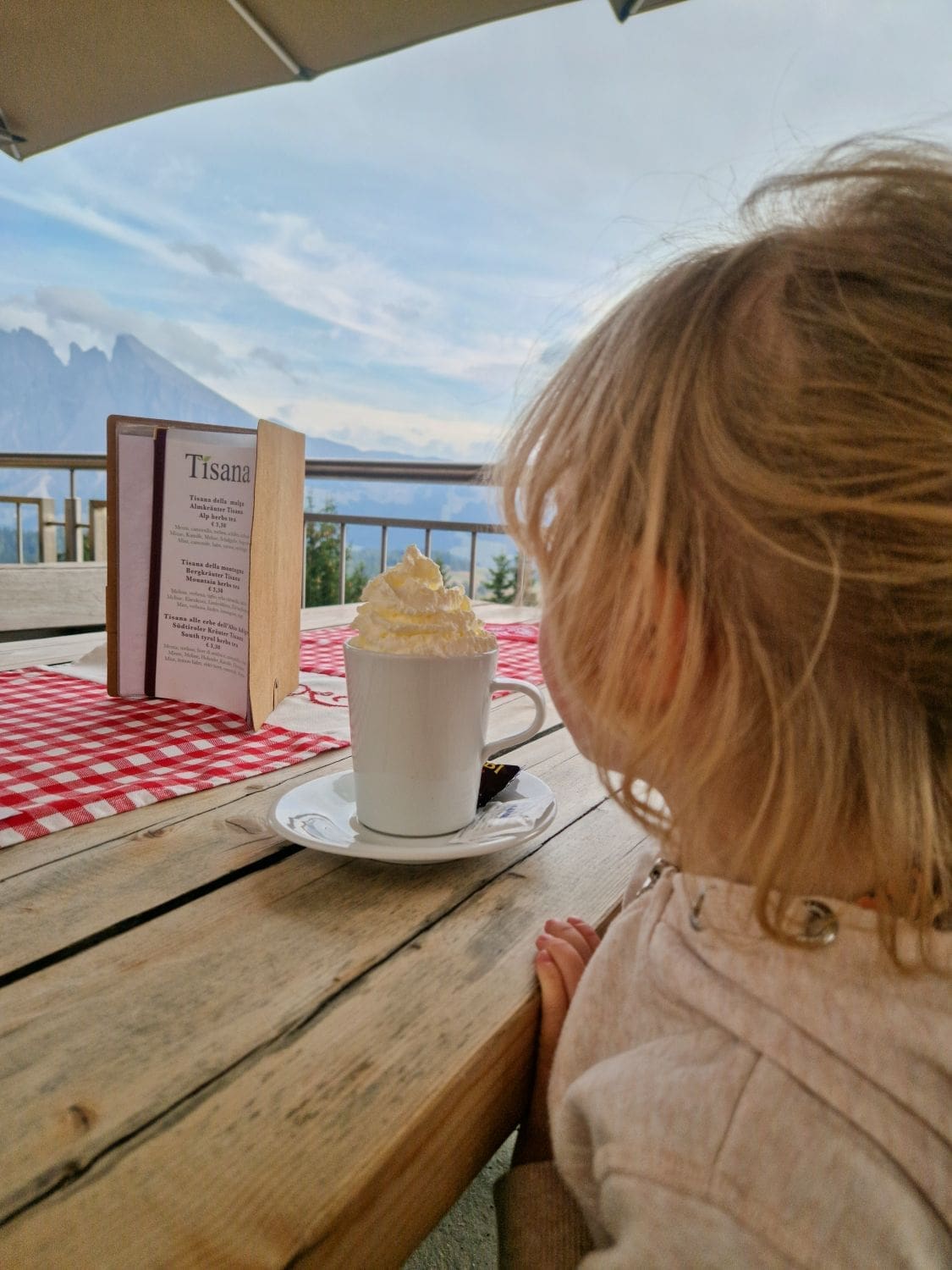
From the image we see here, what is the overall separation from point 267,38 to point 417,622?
2616 mm

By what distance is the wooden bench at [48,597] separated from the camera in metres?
1.64

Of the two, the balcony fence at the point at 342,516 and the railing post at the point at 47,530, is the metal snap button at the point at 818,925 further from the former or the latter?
the railing post at the point at 47,530

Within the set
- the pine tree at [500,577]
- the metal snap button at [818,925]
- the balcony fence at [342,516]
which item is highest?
the balcony fence at [342,516]

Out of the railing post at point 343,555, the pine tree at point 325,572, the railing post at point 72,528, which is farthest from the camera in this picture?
the pine tree at point 325,572

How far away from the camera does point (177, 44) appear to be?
2375 mm

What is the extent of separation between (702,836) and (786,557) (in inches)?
7.1

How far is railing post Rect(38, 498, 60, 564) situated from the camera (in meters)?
2.73

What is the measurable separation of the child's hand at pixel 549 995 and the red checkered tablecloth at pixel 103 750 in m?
0.37

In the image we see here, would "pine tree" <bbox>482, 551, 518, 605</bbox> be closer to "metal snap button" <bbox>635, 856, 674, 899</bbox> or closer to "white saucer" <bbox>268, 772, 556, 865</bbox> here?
"white saucer" <bbox>268, 772, 556, 865</bbox>

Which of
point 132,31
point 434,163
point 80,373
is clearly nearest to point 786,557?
point 132,31

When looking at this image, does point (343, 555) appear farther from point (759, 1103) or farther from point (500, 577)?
point (759, 1103)

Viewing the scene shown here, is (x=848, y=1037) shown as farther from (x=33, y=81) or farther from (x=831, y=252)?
(x=33, y=81)

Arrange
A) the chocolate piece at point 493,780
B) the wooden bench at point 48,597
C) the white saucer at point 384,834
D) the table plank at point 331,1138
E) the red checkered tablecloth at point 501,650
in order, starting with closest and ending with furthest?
the table plank at point 331,1138, the white saucer at point 384,834, the chocolate piece at point 493,780, the red checkered tablecloth at point 501,650, the wooden bench at point 48,597

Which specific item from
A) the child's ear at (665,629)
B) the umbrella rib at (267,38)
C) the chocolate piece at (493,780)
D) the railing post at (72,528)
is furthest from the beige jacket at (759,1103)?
the railing post at (72,528)
